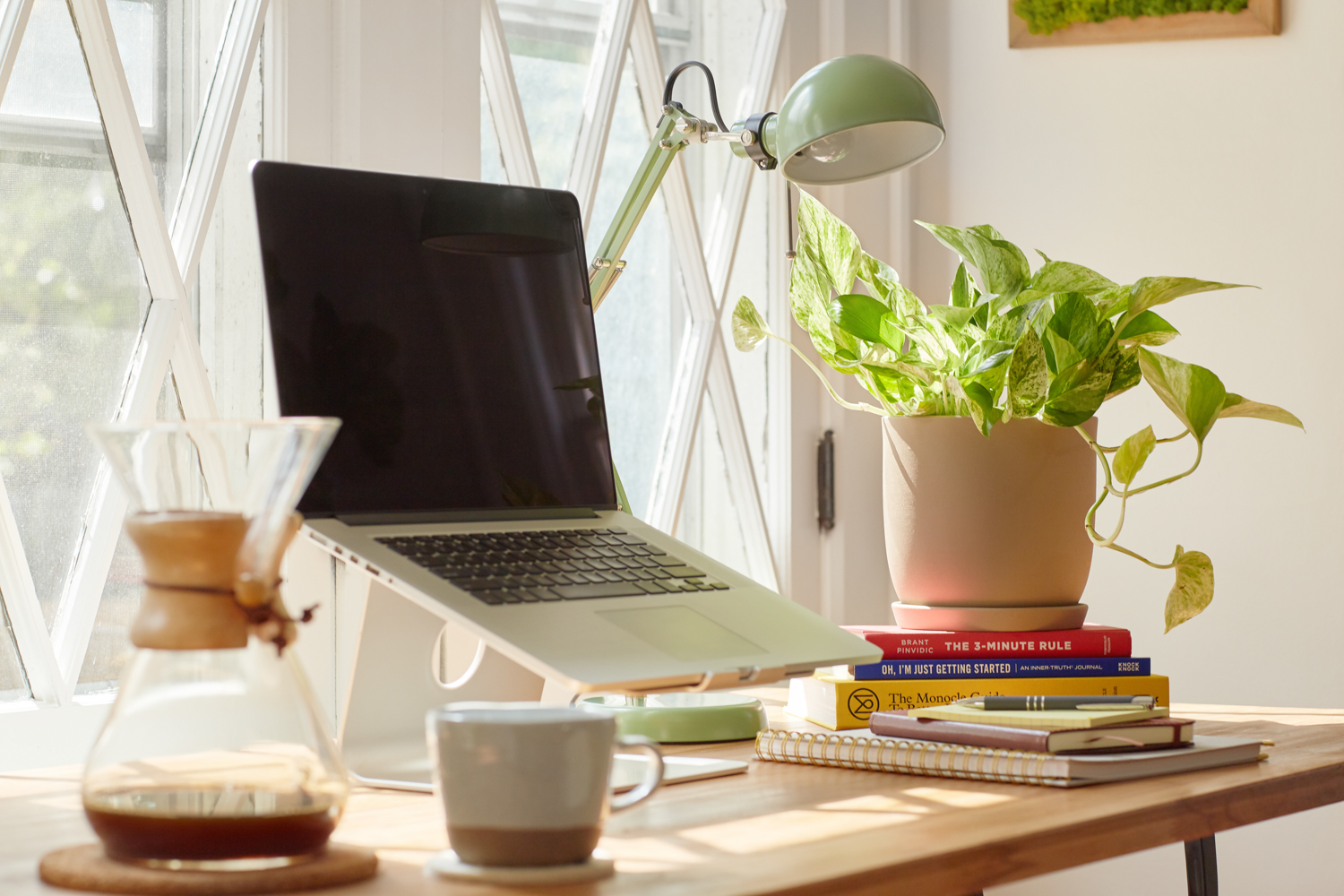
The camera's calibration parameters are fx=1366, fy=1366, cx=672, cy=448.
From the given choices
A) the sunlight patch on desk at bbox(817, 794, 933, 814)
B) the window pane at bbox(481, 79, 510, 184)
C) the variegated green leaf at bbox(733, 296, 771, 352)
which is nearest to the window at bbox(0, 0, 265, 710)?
the window pane at bbox(481, 79, 510, 184)

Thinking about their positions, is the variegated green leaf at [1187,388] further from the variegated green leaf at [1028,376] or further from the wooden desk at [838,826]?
the wooden desk at [838,826]

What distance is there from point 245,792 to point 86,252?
79 centimetres

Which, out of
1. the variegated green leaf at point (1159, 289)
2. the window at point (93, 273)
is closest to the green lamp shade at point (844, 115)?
the variegated green leaf at point (1159, 289)

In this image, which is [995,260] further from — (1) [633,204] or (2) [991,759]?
(2) [991,759]

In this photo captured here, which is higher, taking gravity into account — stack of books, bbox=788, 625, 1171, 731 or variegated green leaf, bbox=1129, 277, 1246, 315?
variegated green leaf, bbox=1129, 277, 1246, 315

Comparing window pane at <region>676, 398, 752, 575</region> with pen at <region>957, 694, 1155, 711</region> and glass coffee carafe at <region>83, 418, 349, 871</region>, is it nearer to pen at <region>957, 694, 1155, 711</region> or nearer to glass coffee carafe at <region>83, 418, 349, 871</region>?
pen at <region>957, 694, 1155, 711</region>

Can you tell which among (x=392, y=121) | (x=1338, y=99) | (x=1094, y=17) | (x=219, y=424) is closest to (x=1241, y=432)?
(x=1338, y=99)

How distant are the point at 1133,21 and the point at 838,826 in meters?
1.38

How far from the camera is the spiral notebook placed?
2.74 feet

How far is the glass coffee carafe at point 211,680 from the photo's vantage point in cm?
57

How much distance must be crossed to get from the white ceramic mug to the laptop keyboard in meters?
0.21

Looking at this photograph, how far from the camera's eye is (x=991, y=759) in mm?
852

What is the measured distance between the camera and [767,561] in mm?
1778

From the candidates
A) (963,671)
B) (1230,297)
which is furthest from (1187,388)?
(1230,297)
